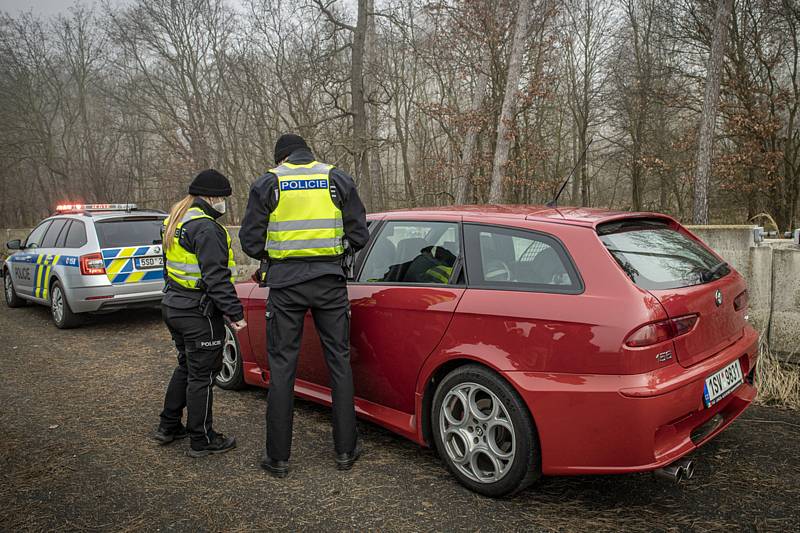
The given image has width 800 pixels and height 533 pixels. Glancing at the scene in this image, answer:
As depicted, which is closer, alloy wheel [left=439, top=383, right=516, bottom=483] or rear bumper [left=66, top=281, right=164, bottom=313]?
alloy wheel [left=439, top=383, right=516, bottom=483]

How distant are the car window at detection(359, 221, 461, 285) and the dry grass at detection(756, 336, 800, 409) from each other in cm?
290

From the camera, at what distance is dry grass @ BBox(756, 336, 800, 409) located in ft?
14.1

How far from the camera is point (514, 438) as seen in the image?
281cm

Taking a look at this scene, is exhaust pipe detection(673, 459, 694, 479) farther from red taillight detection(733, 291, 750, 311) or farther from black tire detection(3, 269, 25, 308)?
black tire detection(3, 269, 25, 308)

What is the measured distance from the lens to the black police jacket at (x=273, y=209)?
3307 millimetres

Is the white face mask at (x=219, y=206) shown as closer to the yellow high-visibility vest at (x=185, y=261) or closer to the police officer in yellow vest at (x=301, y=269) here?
the yellow high-visibility vest at (x=185, y=261)

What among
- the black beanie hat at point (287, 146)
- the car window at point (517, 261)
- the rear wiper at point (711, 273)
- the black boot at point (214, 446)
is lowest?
the black boot at point (214, 446)

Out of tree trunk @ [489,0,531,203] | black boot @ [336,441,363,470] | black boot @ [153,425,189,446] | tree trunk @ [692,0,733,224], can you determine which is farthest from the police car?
tree trunk @ [692,0,733,224]

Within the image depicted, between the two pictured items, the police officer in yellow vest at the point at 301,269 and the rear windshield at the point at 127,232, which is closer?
the police officer in yellow vest at the point at 301,269

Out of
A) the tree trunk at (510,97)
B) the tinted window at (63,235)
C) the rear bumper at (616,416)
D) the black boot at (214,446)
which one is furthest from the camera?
the tree trunk at (510,97)

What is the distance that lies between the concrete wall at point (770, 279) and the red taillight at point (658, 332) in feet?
10.1

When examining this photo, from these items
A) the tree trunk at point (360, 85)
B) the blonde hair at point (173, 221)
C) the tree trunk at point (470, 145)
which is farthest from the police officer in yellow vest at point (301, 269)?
the tree trunk at point (470, 145)

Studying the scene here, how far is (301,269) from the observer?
10.8 feet

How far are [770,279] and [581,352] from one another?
3594 mm
